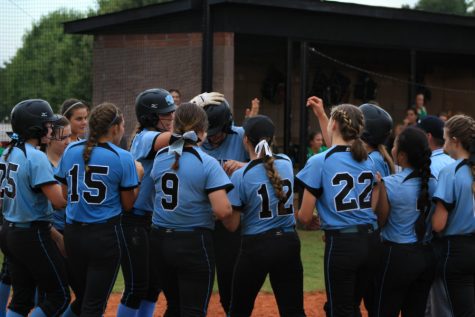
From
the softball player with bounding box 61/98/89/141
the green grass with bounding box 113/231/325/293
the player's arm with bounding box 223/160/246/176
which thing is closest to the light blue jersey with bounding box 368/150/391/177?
the player's arm with bounding box 223/160/246/176

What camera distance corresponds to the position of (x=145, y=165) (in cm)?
589

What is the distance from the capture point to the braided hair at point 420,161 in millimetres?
5441

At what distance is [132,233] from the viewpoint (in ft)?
19.4

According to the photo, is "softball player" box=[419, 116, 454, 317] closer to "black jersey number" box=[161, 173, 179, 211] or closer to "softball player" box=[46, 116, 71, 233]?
"black jersey number" box=[161, 173, 179, 211]

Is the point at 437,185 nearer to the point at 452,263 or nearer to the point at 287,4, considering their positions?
the point at 452,263

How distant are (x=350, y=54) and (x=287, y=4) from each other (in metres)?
5.28

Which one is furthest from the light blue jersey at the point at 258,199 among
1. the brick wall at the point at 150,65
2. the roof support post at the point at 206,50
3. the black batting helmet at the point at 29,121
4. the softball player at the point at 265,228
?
the brick wall at the point at 150,65

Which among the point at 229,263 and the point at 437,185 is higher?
the point at 437,185

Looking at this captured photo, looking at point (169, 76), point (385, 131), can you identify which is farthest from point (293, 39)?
point (385, 131)

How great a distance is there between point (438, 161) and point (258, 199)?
1561mm

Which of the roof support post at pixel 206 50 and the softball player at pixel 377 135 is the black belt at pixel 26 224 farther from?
the roof support post at pixel 206 50

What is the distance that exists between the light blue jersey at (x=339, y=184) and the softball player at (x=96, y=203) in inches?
48.4

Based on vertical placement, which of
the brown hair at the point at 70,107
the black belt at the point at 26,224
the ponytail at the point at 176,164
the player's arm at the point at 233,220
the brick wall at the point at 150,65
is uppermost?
the brick wall at the point at 150,65

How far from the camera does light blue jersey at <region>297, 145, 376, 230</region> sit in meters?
5.21
